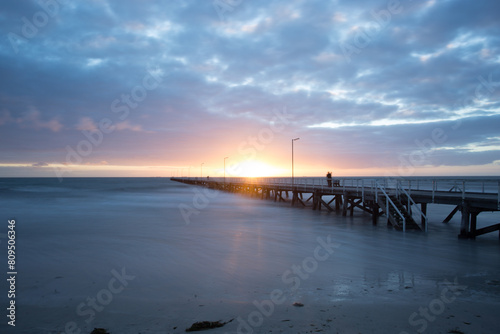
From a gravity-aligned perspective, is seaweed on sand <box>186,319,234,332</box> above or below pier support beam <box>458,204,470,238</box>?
below

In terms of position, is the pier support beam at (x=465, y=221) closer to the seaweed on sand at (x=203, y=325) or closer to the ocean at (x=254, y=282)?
the ocean at (x=254, y=282)

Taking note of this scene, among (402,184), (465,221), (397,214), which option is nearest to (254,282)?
(465,221)

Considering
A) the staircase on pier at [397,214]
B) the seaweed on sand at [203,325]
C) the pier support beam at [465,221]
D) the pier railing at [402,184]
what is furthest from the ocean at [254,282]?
the pier railing at [402,184]

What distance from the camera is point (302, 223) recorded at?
19.7 m

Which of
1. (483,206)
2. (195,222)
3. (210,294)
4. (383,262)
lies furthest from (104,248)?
(483,206)

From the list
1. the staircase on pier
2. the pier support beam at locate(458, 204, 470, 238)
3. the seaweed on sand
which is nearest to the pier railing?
the pier support beam at locate(458, 204, 470, 238)

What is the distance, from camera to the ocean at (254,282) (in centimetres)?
573

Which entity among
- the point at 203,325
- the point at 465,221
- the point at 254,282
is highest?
the point at 465,221

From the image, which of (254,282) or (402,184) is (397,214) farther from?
(254,282)

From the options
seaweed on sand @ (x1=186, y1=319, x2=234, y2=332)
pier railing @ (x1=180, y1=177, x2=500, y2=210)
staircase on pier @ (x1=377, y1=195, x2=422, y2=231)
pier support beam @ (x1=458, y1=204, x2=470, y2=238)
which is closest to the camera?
seaweed on sand @ (x1=186, y1=319, x2=234, y2=332)

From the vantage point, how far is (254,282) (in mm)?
8039

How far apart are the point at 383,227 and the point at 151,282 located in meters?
13.4

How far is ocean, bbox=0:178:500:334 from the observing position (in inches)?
226

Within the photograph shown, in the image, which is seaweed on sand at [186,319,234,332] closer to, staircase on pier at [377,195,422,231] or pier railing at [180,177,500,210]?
pier railing at [180,177,500,210]
